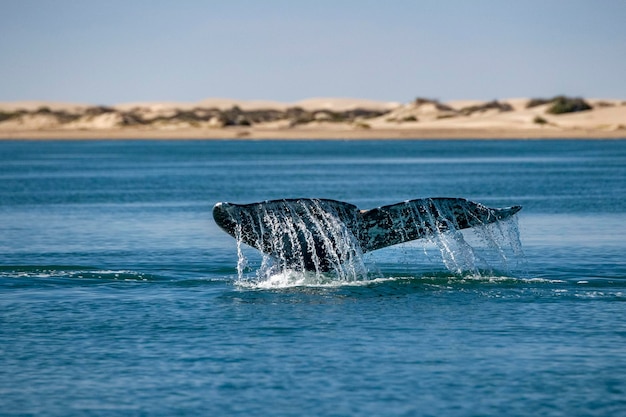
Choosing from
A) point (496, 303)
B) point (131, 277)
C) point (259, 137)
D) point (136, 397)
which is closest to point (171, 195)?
point (131, 277)

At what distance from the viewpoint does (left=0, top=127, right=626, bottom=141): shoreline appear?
13462 cm

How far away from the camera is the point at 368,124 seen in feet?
533

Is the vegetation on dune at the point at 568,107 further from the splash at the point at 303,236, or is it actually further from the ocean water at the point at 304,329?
the splash at the point at 303,236

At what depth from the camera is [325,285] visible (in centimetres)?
1784

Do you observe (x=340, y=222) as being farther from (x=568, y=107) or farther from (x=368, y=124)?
(x=368, y=124)

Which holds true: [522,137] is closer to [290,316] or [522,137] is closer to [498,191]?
[498,191]

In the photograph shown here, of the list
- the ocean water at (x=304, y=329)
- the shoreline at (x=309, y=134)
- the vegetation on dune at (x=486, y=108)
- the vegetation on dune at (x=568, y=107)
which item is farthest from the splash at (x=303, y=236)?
the vegetation on dune at (x=486, y=108)

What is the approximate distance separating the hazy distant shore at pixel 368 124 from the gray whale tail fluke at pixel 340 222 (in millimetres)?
117117

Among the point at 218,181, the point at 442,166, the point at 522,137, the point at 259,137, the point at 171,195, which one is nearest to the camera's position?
the point at 171,195

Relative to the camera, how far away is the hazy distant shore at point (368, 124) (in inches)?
5586

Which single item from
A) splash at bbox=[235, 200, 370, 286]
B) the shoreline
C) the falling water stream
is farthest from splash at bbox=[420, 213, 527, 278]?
the shoreline

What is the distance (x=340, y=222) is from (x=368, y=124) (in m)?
147

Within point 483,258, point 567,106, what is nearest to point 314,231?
point 483,258

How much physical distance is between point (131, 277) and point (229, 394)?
817 cm
